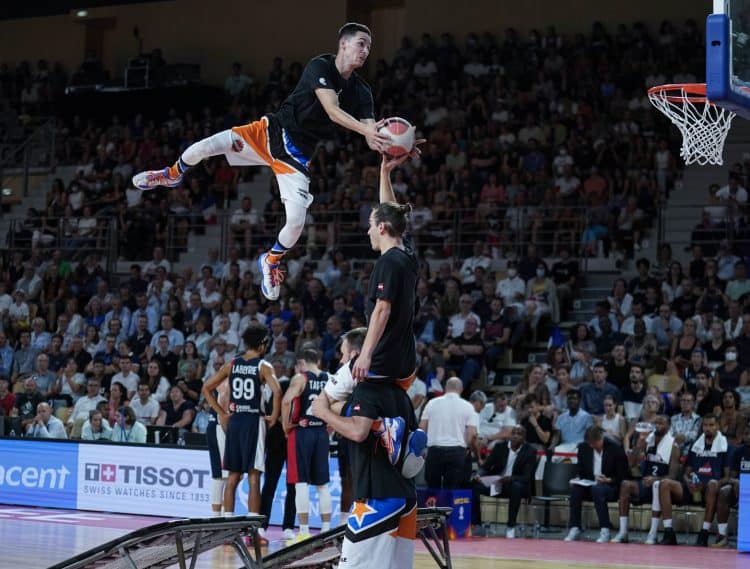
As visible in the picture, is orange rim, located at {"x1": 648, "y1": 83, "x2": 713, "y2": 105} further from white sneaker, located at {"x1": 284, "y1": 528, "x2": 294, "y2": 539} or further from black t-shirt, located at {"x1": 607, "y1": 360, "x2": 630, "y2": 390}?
black t-shirt, located at {"x1": 607, "y1": 360, "x2": 630, "y2": 390}

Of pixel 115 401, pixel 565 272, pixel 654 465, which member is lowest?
pixel 654 465

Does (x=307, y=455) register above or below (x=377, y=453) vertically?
below

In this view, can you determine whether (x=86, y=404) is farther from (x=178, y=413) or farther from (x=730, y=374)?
(x=730, y=374)

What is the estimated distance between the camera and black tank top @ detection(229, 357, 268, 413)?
11.9 metres

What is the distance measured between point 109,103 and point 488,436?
14792mm

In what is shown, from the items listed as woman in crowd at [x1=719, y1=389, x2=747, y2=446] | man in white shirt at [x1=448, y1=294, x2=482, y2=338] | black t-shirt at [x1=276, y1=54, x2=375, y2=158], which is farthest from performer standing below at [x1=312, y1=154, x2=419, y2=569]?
man in white shirt at [x1=448, y1=294, x2=482, y2=338]

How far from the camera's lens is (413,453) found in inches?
251

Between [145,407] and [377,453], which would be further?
[145,407]

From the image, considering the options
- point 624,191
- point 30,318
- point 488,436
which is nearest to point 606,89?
point 624,191

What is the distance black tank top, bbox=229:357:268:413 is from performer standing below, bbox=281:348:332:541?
14.4 inches

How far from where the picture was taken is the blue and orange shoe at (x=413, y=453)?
20.8 ft

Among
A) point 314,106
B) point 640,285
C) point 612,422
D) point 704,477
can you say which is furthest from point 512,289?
point 314,106

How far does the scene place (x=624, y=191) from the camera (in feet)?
62.4

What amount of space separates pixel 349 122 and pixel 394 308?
105 centimetres
